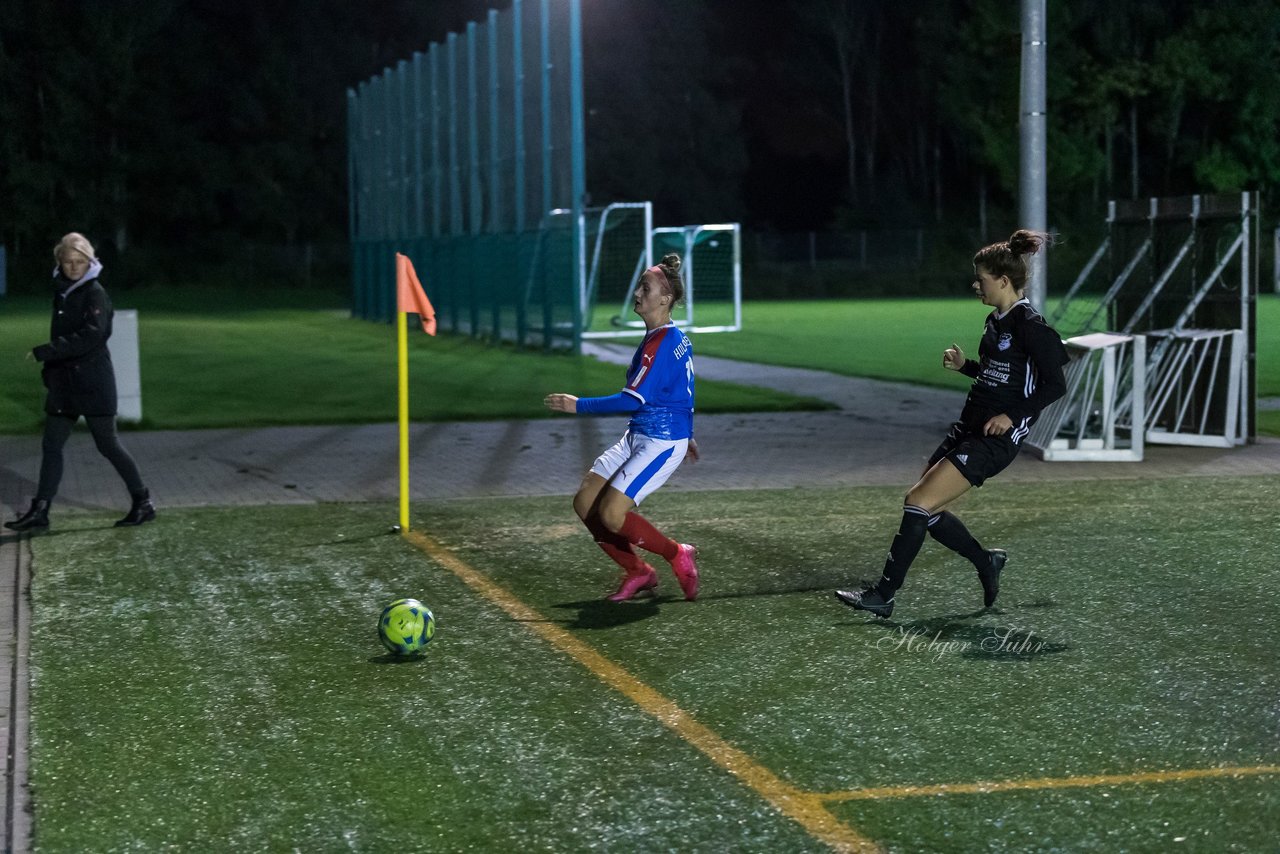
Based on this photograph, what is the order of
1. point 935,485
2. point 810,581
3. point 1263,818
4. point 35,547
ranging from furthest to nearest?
point 35,547 < point 810,581 < point 935,485 < point 1263,818

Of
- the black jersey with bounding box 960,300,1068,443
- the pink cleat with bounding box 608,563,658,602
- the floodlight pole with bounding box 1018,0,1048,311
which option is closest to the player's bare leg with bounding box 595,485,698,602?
the pink cleat with bounding box 608,563,658,602

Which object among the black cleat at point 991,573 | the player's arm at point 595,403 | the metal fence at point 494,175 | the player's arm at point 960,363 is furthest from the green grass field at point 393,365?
the player's arm at point 595,403

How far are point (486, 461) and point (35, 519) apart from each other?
409cm

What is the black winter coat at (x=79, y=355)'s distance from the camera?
1012 cm

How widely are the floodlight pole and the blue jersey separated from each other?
680 centimetres

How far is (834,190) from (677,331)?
226 ft

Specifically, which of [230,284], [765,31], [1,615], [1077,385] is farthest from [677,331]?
[765,31]

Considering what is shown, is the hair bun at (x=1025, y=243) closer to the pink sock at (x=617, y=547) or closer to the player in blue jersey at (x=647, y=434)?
the player in blue jersey at (x=647, y=434)

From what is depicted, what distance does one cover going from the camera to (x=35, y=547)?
9.80 metres

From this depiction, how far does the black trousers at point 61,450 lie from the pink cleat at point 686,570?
4019mm

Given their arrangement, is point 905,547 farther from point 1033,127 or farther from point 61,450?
point 1033,127

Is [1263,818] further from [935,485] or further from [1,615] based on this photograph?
[1,615]

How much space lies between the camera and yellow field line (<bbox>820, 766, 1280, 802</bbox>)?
5.14 metres

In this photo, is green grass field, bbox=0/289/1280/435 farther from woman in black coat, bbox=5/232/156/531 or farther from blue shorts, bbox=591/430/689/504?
blue shorts, bbox=591/430/689/504
